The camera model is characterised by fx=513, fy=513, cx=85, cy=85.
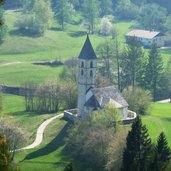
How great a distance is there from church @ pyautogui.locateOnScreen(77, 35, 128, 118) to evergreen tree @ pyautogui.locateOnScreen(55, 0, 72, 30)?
65.5 metres

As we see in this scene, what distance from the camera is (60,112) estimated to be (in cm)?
6412

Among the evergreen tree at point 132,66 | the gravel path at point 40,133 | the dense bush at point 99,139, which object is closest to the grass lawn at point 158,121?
the dense bush at point 99,139

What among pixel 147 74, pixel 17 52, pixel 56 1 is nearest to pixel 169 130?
pixel 147 74

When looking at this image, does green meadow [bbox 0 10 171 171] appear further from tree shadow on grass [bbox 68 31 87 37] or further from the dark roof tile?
the dark roof tile

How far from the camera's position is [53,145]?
51.7 metres

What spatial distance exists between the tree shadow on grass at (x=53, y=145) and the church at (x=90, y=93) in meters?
3.15

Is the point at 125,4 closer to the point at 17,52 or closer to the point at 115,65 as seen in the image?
the point at 17,52

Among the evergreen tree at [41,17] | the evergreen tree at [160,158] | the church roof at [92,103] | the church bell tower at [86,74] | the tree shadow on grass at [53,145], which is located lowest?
the tree shadow on grass at [53,145]

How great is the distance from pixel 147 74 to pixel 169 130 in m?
24.2

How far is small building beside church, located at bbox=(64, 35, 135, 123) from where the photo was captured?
186 ft

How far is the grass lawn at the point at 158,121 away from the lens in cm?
5382

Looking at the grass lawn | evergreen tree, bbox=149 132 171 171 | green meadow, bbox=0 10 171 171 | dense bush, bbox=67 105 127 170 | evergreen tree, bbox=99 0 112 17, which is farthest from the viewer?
evergreen tree, bbox=99 0 112 17

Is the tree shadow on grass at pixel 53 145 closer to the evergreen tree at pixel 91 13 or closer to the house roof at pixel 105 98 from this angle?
the house roof at pixel 105 98

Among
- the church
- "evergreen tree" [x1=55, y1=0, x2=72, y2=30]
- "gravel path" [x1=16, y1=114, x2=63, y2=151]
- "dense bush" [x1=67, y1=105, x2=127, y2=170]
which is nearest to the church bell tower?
the church
